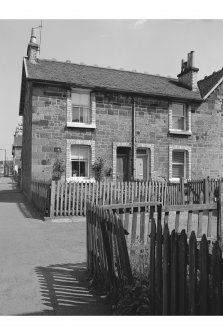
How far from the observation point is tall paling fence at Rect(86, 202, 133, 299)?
4.02m

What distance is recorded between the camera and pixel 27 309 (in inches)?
156

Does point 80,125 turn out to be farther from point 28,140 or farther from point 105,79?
point 28,140

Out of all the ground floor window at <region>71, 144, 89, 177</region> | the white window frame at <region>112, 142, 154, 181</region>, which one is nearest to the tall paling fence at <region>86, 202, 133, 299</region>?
the ground floor window at <region>71, 144, 89, 177</region>

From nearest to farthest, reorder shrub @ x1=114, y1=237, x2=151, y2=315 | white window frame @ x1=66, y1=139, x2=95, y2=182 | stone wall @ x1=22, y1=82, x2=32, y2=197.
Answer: shrub @ x1=114, y1=237, x2=151, y2=315 → white window frame @ x1=66, y1=139, x2=95, y2=182 → stone wall @ x1=22, y1=82, x2=32, y2=197

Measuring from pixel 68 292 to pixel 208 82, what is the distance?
1862cm

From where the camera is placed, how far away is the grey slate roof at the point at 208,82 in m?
18.9

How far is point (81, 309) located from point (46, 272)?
1.66 metres

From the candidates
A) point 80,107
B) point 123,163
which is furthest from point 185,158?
point 80,107

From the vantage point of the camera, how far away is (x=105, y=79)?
17406 mm

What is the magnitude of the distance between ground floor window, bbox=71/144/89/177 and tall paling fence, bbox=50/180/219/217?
3717 millimetres

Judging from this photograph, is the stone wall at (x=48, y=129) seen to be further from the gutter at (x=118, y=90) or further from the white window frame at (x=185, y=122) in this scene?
the white window frame at (x=185, y=122)

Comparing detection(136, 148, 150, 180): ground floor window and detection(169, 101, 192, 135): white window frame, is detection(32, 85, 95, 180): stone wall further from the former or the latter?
detection(169, 101, 192, 135): white window frame

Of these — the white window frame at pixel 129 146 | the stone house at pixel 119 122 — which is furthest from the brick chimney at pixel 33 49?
the white window frame at pixel 129 146

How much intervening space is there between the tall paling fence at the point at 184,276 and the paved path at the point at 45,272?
88 cm
